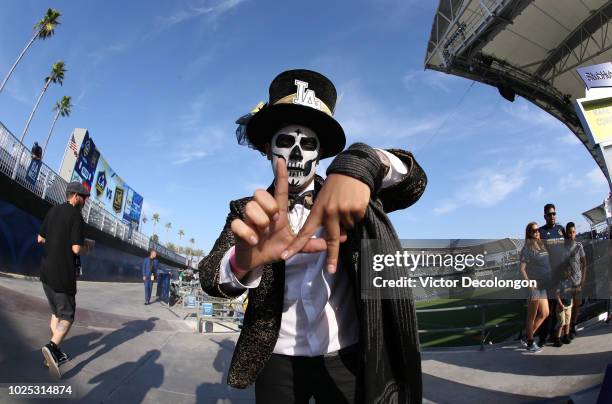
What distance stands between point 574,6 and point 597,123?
15027 mm

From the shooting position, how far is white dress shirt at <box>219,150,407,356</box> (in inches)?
53.7

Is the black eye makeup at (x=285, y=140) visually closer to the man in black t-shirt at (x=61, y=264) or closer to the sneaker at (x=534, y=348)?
the man in black t-shirt at (x=61, y=264)

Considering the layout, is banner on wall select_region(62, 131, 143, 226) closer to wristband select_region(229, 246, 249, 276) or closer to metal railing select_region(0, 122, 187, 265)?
metal railing select_region(0, 122, 187, 265)

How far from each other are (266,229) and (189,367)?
4337 mm

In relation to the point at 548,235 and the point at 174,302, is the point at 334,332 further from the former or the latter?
the point at 174,302

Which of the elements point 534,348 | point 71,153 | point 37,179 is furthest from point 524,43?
point 71,153

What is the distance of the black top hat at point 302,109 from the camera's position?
4.96ft

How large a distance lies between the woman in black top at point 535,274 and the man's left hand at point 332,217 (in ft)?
14.3

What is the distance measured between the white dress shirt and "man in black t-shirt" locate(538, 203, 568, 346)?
14.8ft

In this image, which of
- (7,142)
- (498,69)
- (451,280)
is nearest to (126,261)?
(7,142)

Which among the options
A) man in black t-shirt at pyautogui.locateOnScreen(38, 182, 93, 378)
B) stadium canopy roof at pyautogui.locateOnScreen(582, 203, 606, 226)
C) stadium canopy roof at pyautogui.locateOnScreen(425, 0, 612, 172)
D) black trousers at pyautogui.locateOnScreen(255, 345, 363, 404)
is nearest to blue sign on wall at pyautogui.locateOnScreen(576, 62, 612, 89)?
black trousers at pyautogui.locateOnScreen(255, 345, 363, 404)

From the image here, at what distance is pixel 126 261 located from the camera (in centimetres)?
2945

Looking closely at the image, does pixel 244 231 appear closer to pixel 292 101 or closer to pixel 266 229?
pixel 266 229

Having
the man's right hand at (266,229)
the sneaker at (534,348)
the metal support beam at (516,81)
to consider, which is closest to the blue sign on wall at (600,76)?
the sneaker at (534,348)
